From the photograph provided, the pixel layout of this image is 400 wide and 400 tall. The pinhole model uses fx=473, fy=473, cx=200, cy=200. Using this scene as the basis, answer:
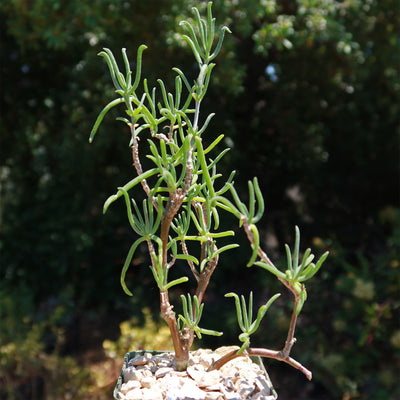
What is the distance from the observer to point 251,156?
105 inches

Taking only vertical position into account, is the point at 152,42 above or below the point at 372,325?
above

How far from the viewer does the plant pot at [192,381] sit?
0.59 m

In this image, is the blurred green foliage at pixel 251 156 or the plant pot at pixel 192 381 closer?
the plant pot at pixel 192 381

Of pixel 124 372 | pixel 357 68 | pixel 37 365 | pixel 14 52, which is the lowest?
pixel 37 365

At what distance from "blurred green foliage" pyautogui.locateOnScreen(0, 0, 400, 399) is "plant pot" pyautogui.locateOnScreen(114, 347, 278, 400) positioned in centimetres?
142

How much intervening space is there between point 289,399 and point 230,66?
5.14ft

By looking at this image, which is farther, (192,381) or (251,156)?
(251,156)

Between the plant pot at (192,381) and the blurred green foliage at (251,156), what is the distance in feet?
4.65

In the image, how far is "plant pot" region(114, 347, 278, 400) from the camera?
59 centimetres

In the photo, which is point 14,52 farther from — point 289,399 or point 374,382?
point 374,382

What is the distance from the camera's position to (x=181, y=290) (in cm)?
259

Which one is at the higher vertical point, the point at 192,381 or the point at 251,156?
the point at 192,381

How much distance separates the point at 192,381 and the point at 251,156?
214cm

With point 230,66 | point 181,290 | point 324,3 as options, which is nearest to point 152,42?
point 230,66
